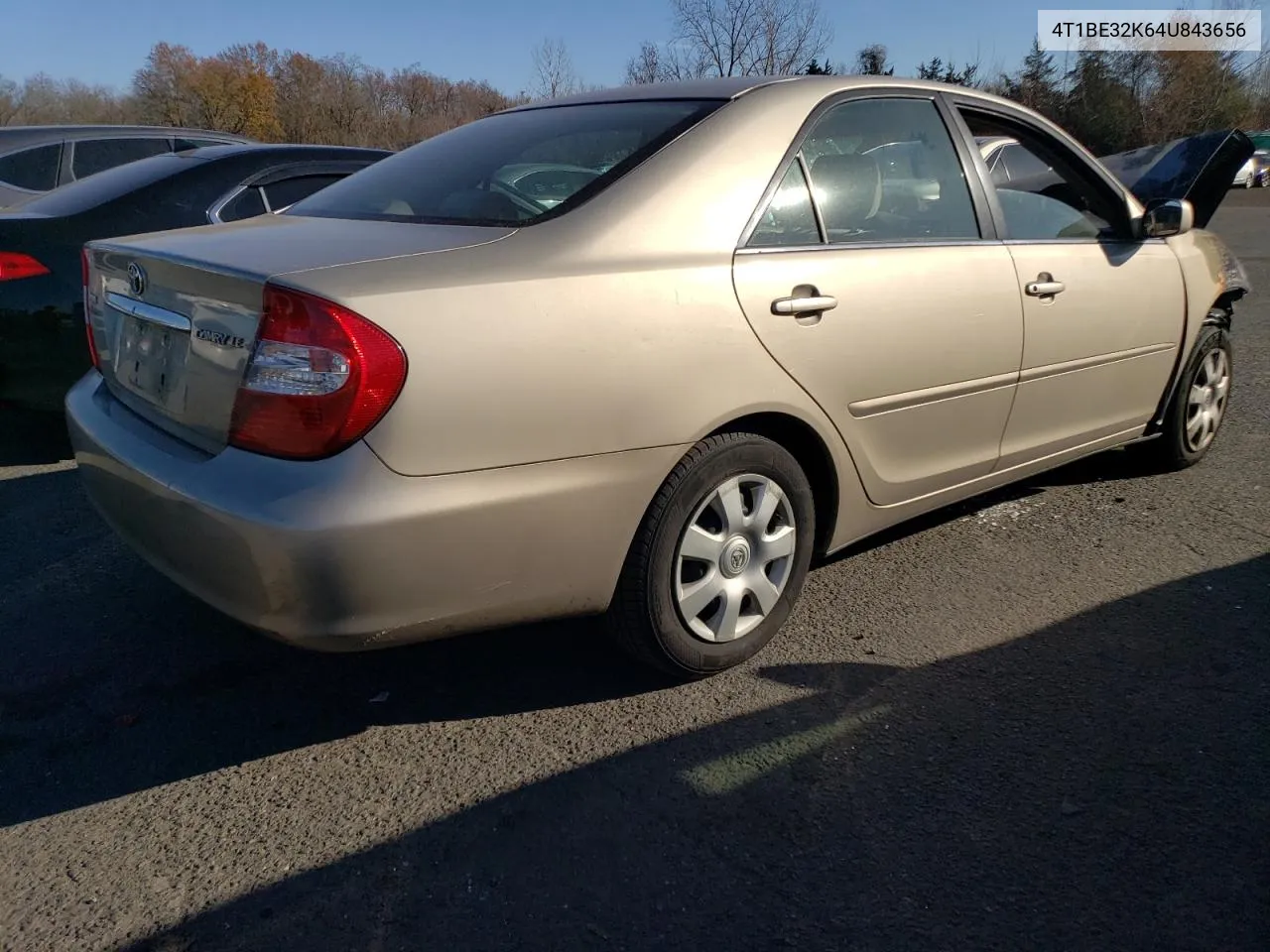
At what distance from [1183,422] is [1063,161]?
1383 millimetres

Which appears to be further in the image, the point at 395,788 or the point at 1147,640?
the point at 1147,640

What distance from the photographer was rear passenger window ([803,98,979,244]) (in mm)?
3037

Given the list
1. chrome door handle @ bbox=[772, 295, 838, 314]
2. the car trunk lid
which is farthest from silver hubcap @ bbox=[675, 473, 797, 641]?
the car trunk lid

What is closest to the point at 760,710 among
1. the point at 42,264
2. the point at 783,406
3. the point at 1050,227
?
the point at 783,406

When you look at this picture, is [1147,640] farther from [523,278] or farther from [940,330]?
[523,278]

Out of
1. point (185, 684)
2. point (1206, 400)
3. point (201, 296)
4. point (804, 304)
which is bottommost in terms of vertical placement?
point (185, 684)

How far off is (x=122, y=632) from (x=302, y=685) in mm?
711

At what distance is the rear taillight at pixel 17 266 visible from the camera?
Answer: 4.38 metres

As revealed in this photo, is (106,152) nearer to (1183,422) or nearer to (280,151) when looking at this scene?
(280,151)

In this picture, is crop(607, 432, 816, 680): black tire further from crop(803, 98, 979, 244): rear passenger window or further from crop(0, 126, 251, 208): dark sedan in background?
crop(0, 126, 251, 208): dark sedan in background

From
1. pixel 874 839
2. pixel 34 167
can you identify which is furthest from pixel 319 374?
pixel 34 167

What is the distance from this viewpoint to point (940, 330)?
3184mm

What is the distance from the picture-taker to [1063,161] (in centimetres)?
405

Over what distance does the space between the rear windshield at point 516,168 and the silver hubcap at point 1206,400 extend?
2.93 m
